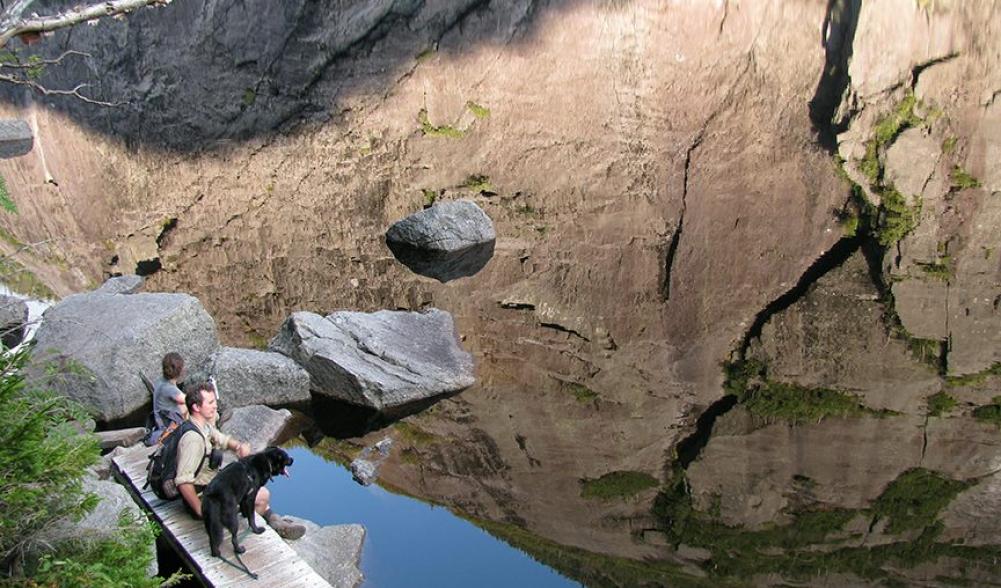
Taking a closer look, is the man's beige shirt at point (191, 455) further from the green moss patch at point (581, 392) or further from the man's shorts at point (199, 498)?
the green moss patch at point (581, 392)

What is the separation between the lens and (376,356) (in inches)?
228

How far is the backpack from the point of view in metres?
3.92

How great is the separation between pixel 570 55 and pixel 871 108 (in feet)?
10.4

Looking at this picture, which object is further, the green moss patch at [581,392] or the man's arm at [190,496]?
the green moss patch at [581,392]

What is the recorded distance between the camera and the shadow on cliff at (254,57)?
10039 millimetres

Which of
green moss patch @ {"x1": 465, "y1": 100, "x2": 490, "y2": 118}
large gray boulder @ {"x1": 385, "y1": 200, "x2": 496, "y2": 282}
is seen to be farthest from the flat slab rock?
green moss patch @ {"x1": 465, "y1": 100, "x2": 490, "y2": 118}

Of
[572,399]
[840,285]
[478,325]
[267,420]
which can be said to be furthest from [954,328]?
[267,420]

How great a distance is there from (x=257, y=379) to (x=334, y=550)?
1.55m

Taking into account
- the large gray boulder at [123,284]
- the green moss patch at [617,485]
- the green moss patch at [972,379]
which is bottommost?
the green moss patch at [617,485]

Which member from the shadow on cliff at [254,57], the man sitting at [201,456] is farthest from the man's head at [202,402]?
the shadow on cliff at [254,57]

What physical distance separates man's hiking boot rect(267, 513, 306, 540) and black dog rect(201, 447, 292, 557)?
36 centimetres

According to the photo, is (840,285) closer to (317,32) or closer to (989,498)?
(989,498)

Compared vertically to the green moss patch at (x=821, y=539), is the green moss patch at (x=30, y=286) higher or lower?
higher

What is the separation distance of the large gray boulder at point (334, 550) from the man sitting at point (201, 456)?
0.10m
